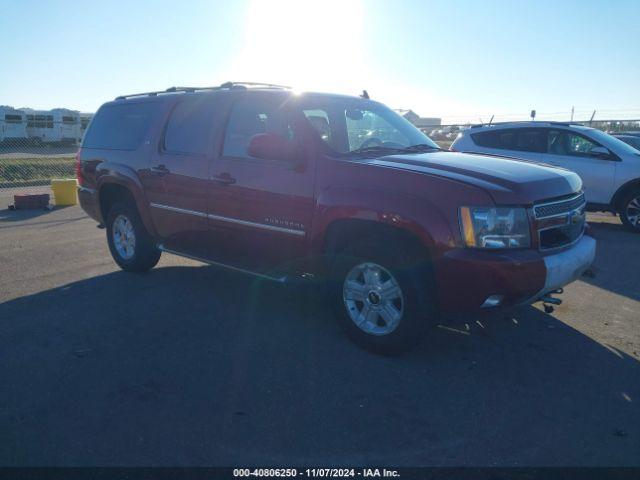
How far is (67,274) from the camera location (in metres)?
6.41

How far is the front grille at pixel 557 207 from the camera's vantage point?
12.5 feet

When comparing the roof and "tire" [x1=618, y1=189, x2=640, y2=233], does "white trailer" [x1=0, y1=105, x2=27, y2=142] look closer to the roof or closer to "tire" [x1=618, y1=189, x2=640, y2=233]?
the roof

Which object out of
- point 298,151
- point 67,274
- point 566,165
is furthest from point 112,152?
point 566,165

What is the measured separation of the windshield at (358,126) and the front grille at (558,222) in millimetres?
1392

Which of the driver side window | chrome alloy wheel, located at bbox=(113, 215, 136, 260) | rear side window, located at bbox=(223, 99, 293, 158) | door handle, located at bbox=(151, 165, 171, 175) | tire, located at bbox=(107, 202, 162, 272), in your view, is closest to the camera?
rear side window, located at bbox=(223, 99, 293, 158)

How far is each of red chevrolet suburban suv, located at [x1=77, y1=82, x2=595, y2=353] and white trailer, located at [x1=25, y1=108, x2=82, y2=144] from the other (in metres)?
33.6

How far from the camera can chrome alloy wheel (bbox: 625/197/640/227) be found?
9289mm

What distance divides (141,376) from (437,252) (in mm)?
2189

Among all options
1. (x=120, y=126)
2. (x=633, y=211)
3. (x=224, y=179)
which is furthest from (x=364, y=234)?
(x=633, y=211)

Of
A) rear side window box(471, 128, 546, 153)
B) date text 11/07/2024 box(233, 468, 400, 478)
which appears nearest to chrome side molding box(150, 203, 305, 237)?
date text 11/07/2024 box(233, 468, 400, 478)

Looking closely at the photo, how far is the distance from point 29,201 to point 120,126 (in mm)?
6410

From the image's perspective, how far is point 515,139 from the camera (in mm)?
10148

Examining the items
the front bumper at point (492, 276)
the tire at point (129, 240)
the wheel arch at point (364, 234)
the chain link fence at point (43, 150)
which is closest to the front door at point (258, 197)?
the wheel arch at point (364, 234)

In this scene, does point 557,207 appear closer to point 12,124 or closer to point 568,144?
point 568,144
